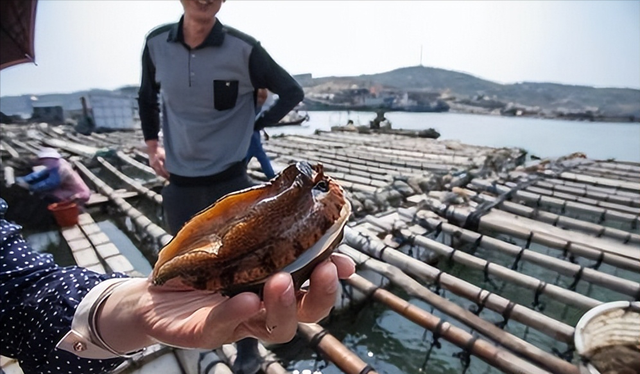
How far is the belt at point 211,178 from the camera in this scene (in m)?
2.77

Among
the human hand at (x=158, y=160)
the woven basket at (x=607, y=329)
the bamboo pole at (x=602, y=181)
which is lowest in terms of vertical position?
the woven basket at (x=607, y=329)

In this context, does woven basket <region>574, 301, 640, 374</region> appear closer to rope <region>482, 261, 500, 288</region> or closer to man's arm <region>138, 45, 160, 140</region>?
rope <region>482, 261, 500, 288</region>

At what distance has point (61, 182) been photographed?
6711 millimetres

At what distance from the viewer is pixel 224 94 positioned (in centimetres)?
266

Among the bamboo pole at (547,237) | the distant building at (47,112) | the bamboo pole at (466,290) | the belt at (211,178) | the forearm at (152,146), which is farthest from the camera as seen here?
the distant building at (47,112)

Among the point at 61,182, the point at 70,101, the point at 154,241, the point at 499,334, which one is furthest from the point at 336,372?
the point at 70,101

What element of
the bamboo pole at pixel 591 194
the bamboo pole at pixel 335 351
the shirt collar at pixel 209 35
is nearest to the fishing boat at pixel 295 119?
the bamboo pole at pixel 591 194

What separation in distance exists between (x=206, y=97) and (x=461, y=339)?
123 inches

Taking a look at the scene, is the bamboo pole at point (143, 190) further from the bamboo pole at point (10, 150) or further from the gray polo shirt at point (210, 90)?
the gray polo shirt at point (210, 90)

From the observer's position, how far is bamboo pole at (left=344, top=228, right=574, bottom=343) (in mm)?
3105

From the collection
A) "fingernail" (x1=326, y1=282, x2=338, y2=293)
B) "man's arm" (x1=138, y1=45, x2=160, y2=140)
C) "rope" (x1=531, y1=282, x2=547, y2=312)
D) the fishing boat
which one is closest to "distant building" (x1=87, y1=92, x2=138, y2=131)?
the fishing boat

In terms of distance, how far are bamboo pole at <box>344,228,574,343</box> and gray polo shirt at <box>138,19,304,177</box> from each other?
Answer: 255 centimetres

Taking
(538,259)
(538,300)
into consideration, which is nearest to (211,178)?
(538,300)

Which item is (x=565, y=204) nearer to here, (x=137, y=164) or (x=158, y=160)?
(x=158, y=160)
